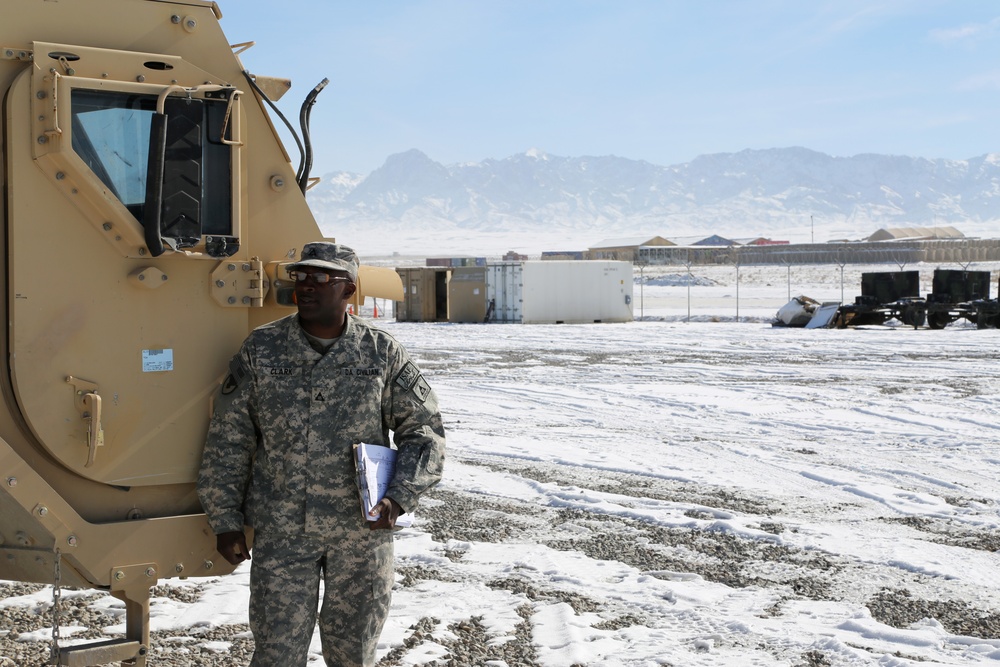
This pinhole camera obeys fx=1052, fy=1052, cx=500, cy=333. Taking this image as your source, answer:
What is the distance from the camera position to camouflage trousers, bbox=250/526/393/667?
370cm

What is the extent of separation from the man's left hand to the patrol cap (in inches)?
33.1

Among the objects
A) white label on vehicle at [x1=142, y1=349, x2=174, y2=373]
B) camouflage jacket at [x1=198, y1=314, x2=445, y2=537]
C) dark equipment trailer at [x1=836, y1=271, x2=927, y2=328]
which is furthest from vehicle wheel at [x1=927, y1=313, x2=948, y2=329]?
white label on vehicle at [x1=142, y1=349, x2=174, y2=373]

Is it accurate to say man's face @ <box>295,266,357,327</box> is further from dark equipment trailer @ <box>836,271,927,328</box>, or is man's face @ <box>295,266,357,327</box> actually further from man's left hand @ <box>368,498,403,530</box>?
dark equipment trailer @ <box>836,271,927,328</box>

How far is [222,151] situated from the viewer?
12.4 feet

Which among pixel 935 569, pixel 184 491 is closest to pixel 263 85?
pixel 184 491

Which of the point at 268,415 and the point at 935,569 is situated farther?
the point at 935,569

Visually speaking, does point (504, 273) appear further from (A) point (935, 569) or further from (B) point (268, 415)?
(B) point (268, 415)

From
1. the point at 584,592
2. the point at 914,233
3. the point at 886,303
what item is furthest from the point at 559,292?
the point at 914,233

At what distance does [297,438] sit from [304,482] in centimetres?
16

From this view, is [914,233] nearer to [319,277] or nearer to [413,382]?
[413,382]

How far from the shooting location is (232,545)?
3732 mm

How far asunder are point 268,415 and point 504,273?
99.4 feet

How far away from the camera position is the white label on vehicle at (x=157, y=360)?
3.67 m

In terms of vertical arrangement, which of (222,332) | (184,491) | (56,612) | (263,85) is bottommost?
(56,612)
